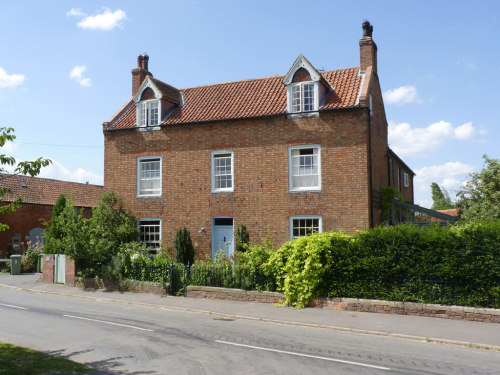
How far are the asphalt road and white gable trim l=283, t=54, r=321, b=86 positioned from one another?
38.2 feet

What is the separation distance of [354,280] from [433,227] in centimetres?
308

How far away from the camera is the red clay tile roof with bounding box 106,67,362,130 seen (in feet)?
67.7

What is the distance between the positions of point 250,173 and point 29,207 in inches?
874

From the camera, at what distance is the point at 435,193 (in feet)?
236

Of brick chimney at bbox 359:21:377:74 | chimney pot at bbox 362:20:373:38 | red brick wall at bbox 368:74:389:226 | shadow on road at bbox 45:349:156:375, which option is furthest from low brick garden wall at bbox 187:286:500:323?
chimney pot at bbox 362:20:373:38

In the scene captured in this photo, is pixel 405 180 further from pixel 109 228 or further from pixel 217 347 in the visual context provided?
pixel 217 347

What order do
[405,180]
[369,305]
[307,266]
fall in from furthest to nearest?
1. [405,180]
2. [307,266]
3. [369,305]

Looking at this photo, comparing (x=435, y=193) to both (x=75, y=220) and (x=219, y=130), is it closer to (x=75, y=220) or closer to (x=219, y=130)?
(x=219, y=130)

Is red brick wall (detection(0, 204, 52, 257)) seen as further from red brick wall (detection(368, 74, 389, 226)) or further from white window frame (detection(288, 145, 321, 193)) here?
red brick wall (detection(368, 74, 389, 226))

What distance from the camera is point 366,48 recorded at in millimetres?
22156

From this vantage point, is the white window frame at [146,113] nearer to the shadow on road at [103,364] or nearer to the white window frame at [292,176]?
the white window frame at [292,176]

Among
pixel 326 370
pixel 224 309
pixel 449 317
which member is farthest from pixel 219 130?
pixel 326 370

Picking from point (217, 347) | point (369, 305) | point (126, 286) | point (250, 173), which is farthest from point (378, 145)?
point (217, 347)

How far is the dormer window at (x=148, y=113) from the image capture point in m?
23.6
